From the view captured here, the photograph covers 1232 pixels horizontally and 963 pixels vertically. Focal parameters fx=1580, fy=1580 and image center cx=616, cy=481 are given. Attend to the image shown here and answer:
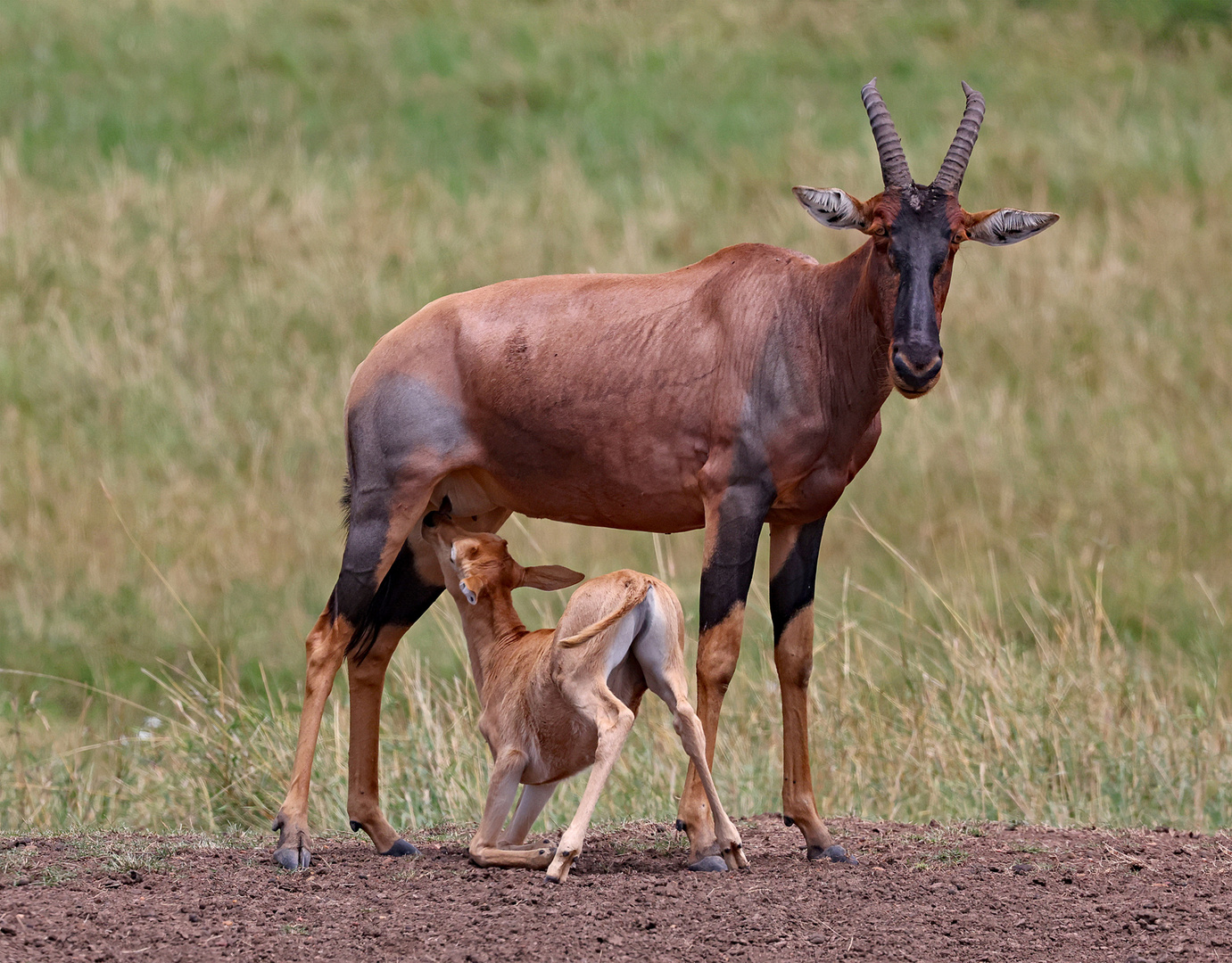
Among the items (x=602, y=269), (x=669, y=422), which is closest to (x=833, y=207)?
(x=669, y=422)

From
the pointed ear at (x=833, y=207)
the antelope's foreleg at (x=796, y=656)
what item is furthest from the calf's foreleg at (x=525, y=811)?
the pointed ear at (x=833, y=207)

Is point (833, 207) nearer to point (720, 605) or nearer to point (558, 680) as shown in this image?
point (720, 605)

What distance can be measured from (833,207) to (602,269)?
11.3m

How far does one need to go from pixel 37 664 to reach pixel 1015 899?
327 inches

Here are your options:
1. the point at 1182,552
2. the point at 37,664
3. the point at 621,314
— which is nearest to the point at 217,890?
the point at 621,314

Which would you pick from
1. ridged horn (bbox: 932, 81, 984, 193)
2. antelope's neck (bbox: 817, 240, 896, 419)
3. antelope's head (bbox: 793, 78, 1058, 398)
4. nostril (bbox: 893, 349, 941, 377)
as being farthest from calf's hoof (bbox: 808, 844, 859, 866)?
ridged horn (bbox: 932, 81, 984, 193)

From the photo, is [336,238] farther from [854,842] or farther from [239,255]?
[854,842]

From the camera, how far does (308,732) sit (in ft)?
20.7

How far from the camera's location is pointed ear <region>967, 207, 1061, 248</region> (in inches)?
231

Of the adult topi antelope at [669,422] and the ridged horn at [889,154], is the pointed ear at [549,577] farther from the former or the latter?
the ridged horn at [889,154]

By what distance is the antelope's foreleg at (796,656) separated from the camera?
20.6 ft

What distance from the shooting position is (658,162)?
2080cm

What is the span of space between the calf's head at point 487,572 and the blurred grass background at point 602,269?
1.86 meters

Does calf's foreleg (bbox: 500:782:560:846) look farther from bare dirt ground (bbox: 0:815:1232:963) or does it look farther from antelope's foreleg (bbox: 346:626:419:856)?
antelope's foreleg (bbox: 346:626:419:856)
